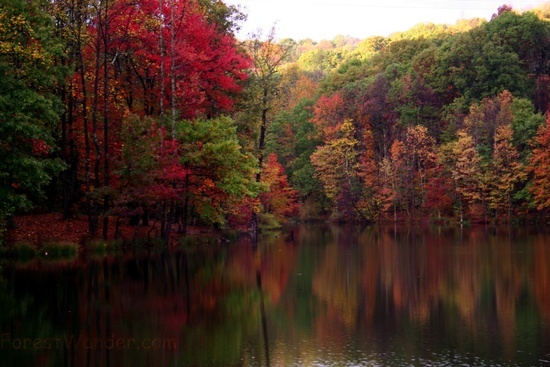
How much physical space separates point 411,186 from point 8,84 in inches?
1869

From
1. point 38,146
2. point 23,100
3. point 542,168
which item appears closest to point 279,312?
point 23,100

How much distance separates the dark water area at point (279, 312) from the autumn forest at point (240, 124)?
20.9 ft

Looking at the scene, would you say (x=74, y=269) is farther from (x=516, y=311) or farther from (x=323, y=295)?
(x=516, y=311)

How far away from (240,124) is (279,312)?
28.3m

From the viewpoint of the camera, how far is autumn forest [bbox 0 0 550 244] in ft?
98.5

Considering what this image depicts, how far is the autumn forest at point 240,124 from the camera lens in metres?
30.0

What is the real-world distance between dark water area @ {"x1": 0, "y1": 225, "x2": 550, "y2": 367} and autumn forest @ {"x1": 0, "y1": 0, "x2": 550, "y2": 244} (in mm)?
6373

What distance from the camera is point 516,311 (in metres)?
15.0

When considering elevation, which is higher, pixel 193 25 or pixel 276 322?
pixel 193 25

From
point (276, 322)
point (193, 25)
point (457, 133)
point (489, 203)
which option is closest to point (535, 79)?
point (457, 133)

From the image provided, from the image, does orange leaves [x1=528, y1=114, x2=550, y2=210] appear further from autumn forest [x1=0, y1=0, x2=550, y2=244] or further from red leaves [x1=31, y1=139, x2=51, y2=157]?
red leaves [x1=31, y1=139, x2=51, y2=157]

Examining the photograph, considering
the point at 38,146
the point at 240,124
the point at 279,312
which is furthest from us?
the point at 240,124

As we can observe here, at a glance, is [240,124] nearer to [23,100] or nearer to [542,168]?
[23,100]

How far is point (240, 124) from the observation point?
42906 mm
